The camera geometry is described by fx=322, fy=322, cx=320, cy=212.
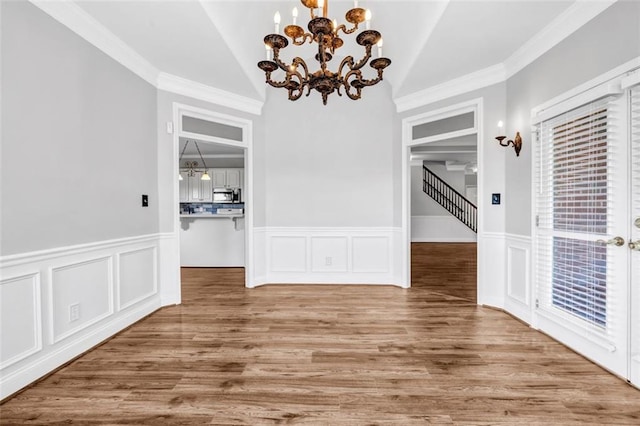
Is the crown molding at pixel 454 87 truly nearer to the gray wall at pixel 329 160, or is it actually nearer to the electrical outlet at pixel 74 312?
the gray wall at pixel 329 160

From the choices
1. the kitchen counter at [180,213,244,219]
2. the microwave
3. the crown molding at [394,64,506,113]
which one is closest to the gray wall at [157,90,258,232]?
the kitchen counter at [180,213,244,219]

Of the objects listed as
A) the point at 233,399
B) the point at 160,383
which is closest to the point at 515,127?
the point at 233,399

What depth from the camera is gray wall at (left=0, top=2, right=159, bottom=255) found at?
213 cm

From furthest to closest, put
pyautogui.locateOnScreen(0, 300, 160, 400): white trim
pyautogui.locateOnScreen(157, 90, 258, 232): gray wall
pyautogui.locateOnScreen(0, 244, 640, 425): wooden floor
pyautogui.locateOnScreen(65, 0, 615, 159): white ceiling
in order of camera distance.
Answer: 1. pyautogui.locateOnScreen(157, 90, 258, 232): gray wall
2. pyautogui.locateOnScreen(65, 0, 615, 159): white ceiling
3. pyautogui.locateOnScreen(0, 300, 160, 400): white trim
4. pyautogui.locateOnScreen(0, 244, 640, 425): wooden floor

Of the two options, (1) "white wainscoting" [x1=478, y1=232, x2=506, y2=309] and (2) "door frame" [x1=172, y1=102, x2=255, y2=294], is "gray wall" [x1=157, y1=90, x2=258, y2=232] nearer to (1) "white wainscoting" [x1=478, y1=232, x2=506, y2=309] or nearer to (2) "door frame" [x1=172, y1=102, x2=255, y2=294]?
(2) "door frame" [x1=172, y1=102, x2=255, y2=294]

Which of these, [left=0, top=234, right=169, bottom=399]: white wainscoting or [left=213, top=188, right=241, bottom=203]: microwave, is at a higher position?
[left=213, top=188, right=241, bottom=203]: microwave

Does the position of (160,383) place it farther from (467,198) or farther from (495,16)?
(467,198)

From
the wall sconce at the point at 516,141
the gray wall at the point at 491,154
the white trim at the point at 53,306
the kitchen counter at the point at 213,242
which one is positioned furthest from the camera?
the kitchen counter at the point at 213,242

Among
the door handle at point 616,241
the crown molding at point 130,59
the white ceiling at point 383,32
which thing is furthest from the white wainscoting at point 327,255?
the door handle at point 616,241

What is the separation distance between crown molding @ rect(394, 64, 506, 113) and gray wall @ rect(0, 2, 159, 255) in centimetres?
340

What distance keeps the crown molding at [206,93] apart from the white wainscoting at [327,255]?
5.99 feet

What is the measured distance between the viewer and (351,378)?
2.21 m

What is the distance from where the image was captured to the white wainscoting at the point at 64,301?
6.88 ft

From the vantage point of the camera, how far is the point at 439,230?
1070cm
